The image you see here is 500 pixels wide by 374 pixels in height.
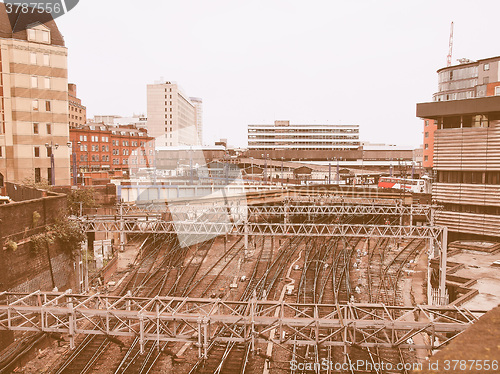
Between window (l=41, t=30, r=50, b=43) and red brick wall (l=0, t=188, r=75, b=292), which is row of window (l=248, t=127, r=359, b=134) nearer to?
window (l=41, t=30, r=50, b=43)

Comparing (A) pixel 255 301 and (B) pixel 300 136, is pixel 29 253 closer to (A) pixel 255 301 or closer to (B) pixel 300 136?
(A) pixel 255 301

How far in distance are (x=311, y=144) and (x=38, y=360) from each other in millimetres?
109326

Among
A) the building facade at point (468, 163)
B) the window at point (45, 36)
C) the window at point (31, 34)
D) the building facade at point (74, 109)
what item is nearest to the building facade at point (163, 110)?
the building facade at point (74, 109)

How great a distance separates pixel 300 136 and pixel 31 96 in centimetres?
9299

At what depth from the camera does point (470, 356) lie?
418 cm

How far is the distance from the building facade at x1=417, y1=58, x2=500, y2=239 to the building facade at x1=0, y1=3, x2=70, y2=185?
3138 cm

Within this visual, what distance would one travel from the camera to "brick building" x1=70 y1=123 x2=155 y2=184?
2500 inches

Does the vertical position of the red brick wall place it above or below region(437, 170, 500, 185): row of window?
below

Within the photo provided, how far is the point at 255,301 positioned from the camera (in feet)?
36.1

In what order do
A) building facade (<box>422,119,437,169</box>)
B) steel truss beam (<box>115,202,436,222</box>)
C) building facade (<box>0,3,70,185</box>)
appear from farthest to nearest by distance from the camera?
building facade (<box>422,119,437,169</box>) < building facade (<box>0,3,70,185</box>) < steel truss beam (<box>115,202,436,222</box>)

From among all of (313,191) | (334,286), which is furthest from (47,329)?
(313,191)

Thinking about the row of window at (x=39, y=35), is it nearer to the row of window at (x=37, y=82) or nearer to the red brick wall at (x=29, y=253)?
the row of window at (x=37, y=82)

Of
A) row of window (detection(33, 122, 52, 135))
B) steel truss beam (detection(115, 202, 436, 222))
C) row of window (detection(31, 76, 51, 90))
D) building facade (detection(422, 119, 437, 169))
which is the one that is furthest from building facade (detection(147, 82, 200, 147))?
steel truss beam (detection(115, 202, 436, 222))

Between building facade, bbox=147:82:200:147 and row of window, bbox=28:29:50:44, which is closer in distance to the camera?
row of window, bbox=28:29:50:44
